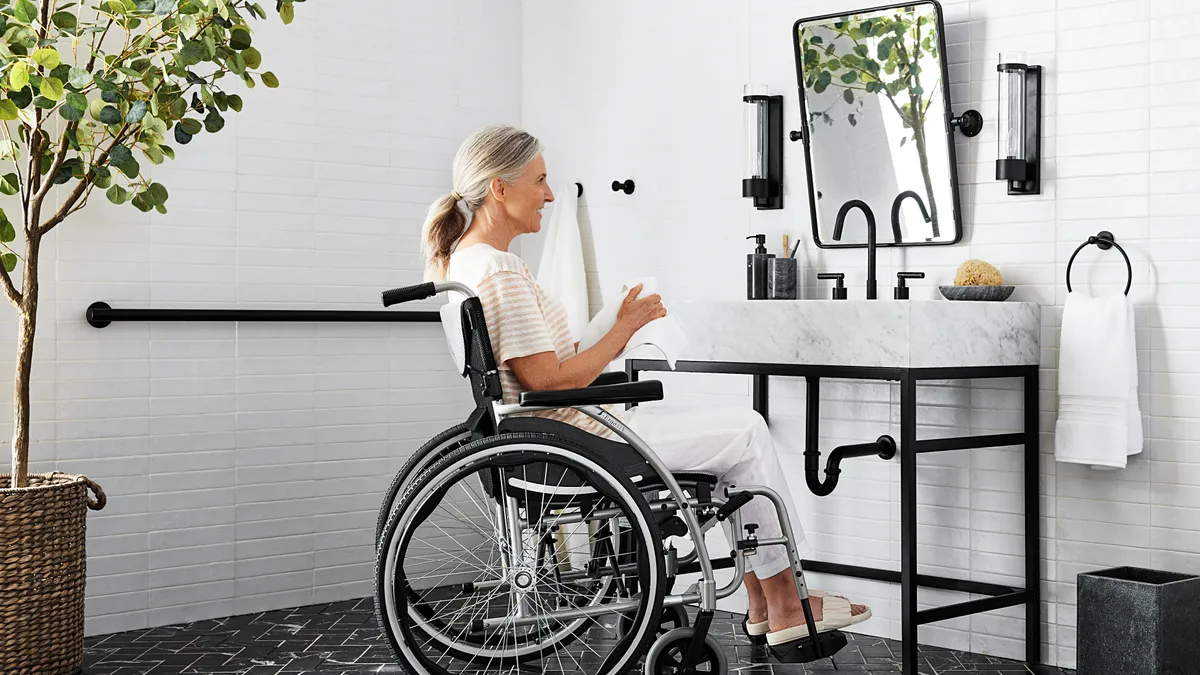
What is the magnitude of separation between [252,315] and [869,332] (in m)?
1.82

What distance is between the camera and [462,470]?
2.24 meters

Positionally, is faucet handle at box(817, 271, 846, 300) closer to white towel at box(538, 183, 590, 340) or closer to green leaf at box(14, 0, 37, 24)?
white towel at box(538, 183, 590, 340)

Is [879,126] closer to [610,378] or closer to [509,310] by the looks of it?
[610,378]

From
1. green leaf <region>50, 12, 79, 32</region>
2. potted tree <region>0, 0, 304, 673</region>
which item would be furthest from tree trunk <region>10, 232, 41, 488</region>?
green leaf <region>50, 12, 79, 32</region>

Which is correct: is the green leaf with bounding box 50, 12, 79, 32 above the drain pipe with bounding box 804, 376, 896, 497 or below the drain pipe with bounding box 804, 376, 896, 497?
above

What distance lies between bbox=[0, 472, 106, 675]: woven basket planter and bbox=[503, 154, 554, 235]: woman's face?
128cm

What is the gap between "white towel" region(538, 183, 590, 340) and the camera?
393 cm

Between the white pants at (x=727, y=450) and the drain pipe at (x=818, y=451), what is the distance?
0.42m

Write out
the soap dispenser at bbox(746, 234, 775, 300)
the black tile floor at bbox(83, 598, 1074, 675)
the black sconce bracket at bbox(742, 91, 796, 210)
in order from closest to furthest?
the black tile floor at bbox(83, 598, 1074, 675) < the soap dispenser at bbox(746, 234, 775, 300) < the black sconce bracket at bbox(742, 91, 796, 210)

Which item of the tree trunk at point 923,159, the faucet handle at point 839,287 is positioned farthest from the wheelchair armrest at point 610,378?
the tree trunk at point 923,159

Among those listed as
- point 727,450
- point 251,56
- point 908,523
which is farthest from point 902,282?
point 251,56

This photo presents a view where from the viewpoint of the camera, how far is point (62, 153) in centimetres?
282

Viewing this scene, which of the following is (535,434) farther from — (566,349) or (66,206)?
(66,206)

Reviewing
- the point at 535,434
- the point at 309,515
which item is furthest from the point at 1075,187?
the point at 309,515
